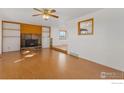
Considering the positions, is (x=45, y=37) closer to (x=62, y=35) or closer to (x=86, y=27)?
(x=62, y=35)

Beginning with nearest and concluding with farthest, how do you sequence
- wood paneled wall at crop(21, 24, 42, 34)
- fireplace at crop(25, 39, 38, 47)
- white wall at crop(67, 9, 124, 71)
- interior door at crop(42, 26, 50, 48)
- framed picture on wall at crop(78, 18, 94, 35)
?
white wall at crop(67, 9, 124, 71), framed picture on wall at crop(78, 18, 94, 35), wood paneled wall at crop(21, 24, 42, 34), fireplace at crop(25, 39, 38, 47), interior door at crop(42, 26, 50, 48)

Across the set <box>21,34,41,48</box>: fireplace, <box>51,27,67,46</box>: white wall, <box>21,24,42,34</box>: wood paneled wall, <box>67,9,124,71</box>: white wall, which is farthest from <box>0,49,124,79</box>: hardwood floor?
<box>51,27,67,46</box>: white wall

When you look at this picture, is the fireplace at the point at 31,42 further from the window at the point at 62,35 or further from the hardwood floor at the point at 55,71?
the hardwood floor at the point at 55,71

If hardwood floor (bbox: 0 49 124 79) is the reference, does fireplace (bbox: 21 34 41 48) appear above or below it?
above

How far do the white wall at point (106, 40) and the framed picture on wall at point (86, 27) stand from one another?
15 cm

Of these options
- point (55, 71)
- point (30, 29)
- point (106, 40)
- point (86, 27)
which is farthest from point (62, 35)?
point (55, 71)

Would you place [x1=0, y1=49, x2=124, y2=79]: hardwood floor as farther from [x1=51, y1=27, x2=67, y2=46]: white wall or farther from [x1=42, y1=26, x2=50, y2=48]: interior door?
[x1=51, y1=27, x2=67, y2=46]: white wall

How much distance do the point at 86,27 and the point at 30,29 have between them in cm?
411

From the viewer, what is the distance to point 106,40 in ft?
10.2

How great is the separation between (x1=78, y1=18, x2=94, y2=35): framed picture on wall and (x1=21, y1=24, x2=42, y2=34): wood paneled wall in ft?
11.8

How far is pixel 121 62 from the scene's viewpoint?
2.69 m

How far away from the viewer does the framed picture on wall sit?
12.5 ft
